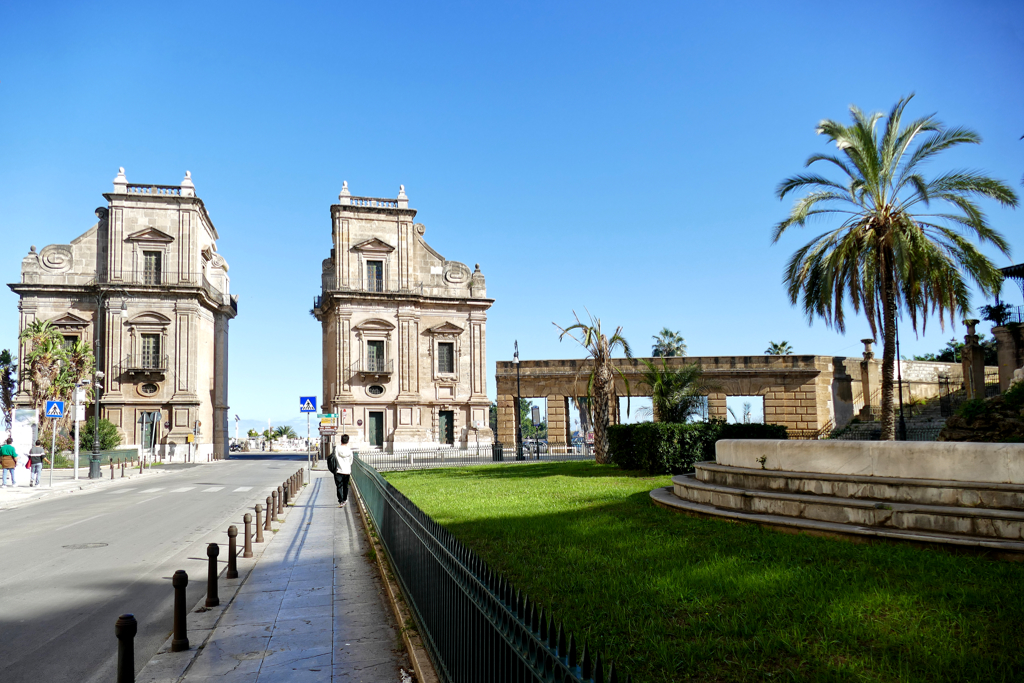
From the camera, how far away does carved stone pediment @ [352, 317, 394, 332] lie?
2040 inches

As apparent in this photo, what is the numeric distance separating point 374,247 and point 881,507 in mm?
48396

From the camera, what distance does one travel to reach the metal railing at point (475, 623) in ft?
7.77

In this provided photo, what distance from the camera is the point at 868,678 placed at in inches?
161

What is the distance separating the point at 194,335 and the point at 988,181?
156ft

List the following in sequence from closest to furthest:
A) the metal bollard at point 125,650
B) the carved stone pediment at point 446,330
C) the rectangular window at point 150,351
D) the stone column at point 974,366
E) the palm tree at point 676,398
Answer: the metal bollard at point 125,650, the palm tree at point 676,398, the stone column at point 974,366, the rectangular window at point 150,351, the carved stone pediment at point 446,330

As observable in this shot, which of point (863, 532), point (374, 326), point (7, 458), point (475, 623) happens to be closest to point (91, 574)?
point (475, 623)

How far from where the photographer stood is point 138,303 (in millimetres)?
49719

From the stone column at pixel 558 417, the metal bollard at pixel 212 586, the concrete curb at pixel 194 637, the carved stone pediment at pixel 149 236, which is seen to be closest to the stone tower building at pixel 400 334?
the stone column at pixel 558 417

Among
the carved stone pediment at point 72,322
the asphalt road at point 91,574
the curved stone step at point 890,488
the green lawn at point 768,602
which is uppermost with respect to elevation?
the carved stone pediment at point 72,322

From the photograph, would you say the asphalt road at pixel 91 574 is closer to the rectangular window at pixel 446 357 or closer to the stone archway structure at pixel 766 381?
the stone archway structure at pixel 766 381

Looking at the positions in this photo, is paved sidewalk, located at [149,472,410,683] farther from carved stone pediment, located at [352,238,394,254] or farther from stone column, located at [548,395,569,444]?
carved stone pediment, located at [352,238,394,254]

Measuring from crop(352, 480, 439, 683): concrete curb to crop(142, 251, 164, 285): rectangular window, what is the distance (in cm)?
4650

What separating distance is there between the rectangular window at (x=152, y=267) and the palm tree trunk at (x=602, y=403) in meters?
38.6

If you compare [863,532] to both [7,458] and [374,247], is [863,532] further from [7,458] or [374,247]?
[374,247]
